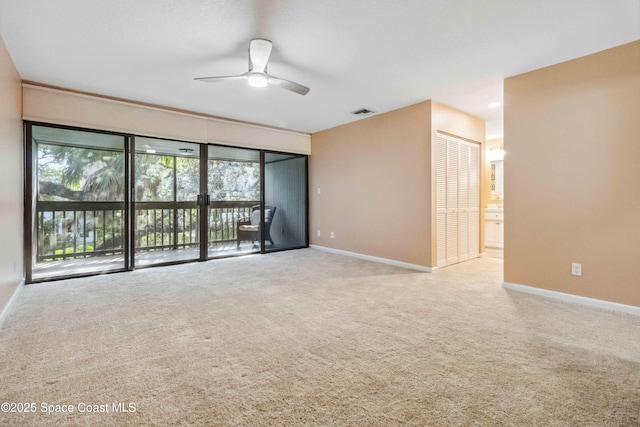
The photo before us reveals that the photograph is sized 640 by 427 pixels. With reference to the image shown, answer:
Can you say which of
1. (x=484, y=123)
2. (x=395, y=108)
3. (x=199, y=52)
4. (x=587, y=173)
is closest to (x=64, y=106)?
(x=199, y=52)

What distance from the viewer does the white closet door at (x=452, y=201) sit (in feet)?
15.0

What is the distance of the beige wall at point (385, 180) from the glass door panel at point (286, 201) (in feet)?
1.49

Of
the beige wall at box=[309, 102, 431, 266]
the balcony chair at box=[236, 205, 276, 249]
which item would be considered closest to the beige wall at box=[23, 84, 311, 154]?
the beige wall at box=[309, 102, 431, 266]

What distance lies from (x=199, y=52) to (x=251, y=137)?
2658 millimetres

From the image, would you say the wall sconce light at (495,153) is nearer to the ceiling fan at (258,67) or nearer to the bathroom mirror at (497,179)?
the bathroom mirror at (497,179)

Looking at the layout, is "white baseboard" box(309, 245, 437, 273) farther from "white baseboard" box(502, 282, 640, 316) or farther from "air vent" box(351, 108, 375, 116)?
"air vent" box(351, 108, 375, 116)

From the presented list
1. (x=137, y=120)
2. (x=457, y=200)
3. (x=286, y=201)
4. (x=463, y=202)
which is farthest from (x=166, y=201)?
(x=463, y=202)

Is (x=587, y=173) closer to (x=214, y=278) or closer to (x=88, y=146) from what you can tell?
(x=214, y=278)

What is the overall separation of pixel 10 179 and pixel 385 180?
4496mm

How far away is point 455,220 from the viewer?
186 inches

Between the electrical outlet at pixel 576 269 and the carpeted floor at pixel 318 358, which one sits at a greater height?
the electrical outlet at pixel 576 269

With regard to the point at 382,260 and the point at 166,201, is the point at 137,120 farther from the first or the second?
the point at 382,260

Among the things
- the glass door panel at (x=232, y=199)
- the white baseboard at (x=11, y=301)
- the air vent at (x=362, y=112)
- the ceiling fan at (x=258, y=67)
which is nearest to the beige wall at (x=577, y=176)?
the air vent at (x=362, y=112)

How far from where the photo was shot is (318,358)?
1.91 m
